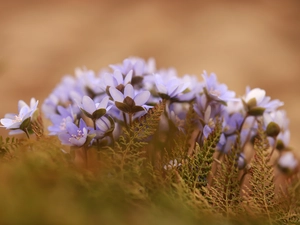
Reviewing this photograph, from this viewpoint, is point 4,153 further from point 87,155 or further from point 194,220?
point 194,220

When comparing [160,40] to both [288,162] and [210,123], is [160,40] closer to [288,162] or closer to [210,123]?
[288,162]

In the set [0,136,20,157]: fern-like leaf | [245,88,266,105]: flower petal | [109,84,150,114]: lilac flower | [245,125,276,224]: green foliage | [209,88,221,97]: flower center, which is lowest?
[0,136,20,157]: fern-like leaf

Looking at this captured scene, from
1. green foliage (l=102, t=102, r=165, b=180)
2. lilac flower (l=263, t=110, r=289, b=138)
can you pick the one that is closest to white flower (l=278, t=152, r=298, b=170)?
lilac flower (l=263, t=110, r=289, b=138)

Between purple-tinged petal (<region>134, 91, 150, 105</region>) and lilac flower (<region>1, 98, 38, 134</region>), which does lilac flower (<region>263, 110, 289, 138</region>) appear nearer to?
purple-tinged petal (<region>134, 91, 150, 105</region>)

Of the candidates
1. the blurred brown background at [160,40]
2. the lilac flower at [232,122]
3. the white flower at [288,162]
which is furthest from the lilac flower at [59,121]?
the blurred brown background at [160,40]

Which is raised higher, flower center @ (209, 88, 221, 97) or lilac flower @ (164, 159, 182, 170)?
flower center @ (209, 88, 221, 97)

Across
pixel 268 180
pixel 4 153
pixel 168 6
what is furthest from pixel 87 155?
pixel 168 6

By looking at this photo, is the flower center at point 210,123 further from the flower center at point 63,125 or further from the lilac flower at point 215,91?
the flower center at point 63,125
